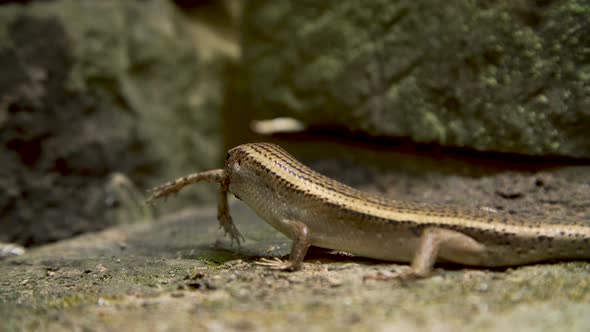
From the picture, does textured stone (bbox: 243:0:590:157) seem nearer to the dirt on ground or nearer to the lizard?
the dirt on ground

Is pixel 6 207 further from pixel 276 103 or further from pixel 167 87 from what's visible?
pixel 276 103

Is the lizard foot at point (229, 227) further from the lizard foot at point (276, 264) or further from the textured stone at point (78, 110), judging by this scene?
the textured stone at point (78, 110)

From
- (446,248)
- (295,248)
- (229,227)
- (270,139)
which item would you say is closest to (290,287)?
(295,248)

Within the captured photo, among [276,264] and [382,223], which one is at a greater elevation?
[382,223]

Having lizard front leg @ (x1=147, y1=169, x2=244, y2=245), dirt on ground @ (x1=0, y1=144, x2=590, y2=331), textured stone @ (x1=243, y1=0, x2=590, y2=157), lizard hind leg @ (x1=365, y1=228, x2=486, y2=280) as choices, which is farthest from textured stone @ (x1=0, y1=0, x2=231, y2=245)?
lizard hind leg @ (x1=365, y1=228, x2=486, y2=280)

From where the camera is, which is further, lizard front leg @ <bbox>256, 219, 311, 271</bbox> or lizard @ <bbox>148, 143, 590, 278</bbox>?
lizard front leg @ <bbox>256, 219, 311, 271</bbox>

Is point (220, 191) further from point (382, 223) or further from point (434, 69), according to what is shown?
point (434, 69)

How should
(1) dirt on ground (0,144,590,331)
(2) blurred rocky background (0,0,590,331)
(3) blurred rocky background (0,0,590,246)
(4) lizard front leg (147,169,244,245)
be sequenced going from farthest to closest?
(3) blurred rocky background (0,0,590,246)
(4) lizard front leg (147,169,244,245)
(2) blurred rocky background (0,0,590,331)
(1) dirt on ground (0,144,590,331)
